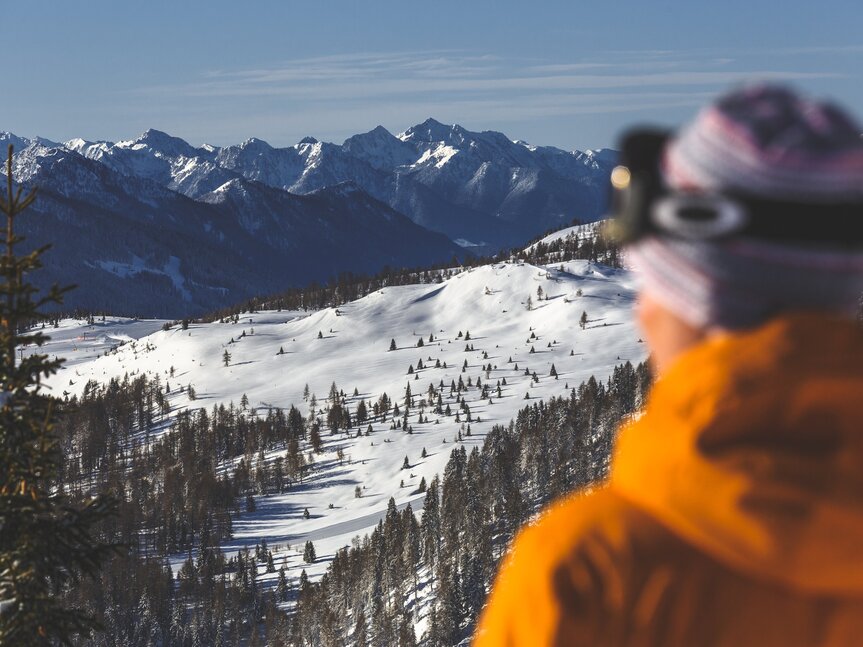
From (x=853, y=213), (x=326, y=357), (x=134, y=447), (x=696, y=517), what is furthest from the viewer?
(x=326, y=357)

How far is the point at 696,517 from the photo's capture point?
6.87 feet

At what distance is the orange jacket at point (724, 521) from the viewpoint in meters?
2.04

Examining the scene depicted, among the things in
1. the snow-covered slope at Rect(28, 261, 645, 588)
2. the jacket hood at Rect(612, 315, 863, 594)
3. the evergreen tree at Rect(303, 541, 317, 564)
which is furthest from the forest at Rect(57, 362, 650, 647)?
the jacket hood at Rect(612, 315, 863, 594)

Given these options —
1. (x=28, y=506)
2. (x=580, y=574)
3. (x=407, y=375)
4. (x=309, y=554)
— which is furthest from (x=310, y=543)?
(x=580, y=574)

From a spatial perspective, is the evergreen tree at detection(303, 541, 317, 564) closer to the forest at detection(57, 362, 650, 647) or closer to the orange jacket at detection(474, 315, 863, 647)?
the forest at detection(57, 362, 650, 647)

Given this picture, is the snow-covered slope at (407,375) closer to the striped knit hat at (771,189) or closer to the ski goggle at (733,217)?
the ski goggle at (733,217)

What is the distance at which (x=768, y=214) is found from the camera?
241cm

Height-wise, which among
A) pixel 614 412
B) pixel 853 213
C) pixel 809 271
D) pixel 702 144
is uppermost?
pixel 702 144

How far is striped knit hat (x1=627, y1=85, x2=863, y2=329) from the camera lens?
237 centimetres

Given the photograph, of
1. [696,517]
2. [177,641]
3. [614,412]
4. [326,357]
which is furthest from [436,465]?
[696,517]

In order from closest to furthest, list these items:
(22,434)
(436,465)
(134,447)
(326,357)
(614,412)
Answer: (22,434) < (614,412) < (436,465) < (134,447) < (326,357)

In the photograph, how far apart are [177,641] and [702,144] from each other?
349 ft

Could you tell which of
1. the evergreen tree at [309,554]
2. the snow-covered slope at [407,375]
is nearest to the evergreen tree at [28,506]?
the snow-covered slope at [407,375]

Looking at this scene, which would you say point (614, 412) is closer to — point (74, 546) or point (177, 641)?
point (177, 641)
